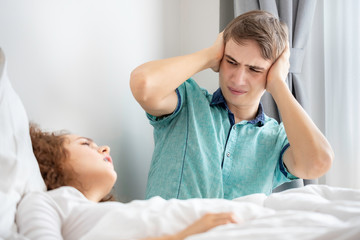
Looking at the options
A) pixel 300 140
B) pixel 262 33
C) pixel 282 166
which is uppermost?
pixel 262 33

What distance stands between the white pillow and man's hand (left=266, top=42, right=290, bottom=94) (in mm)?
938

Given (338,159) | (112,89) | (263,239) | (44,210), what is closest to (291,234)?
(263,239)

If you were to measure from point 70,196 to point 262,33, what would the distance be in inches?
36.7

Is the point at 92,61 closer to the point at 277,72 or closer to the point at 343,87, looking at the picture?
the point at 277,72

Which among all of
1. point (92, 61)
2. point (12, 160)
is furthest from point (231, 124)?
point (12, 160)

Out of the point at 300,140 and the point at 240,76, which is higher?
the point at 240,76

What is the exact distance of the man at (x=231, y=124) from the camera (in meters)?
1.50

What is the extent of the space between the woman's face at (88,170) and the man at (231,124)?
1.21 feet

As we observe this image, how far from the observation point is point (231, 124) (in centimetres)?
166

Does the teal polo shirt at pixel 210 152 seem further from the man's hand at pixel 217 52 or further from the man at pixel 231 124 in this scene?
the man's hand at pixel 217 52

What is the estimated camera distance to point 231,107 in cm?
170

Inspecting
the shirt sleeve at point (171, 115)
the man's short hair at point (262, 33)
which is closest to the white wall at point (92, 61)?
the shirt sleeve at point (171, 115)

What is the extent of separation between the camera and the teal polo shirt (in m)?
1.53

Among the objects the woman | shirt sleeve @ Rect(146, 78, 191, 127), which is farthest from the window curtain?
the woman
